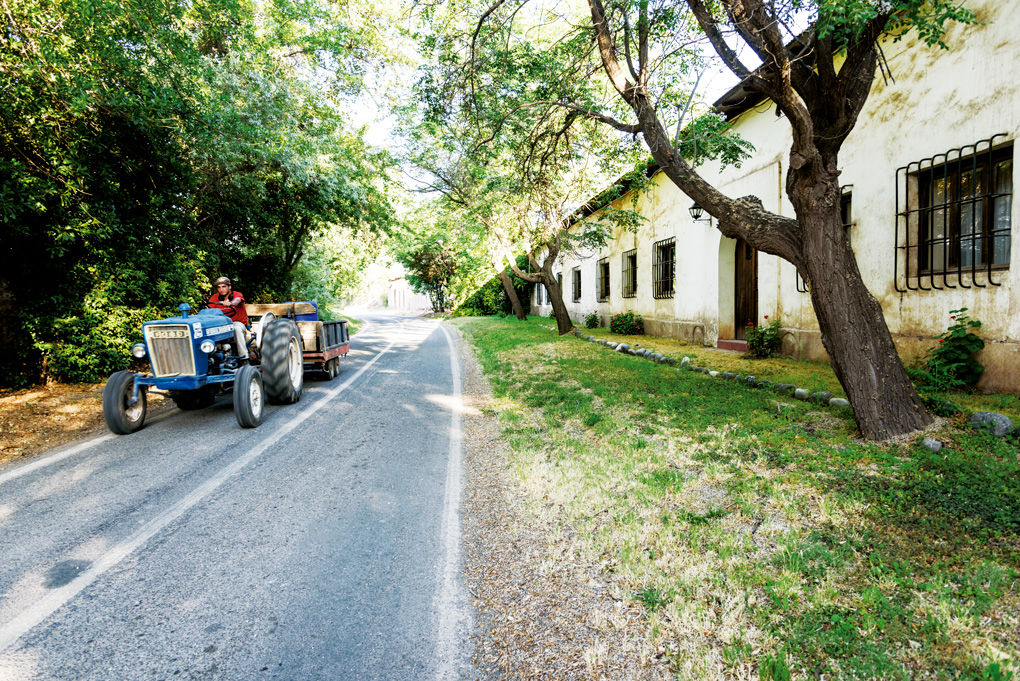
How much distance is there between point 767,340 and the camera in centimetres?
905

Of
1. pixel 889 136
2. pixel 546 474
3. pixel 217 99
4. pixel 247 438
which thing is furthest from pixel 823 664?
pixel 217 99

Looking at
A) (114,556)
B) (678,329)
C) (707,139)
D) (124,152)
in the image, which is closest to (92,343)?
(124,152)

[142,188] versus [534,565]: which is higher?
[142,188]

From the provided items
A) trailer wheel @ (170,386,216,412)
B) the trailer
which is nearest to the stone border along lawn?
the trailer

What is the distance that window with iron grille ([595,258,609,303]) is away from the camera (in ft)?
63.0

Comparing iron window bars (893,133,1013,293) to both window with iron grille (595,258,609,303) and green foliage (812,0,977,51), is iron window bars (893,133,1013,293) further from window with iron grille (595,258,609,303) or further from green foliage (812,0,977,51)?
window with iron grille (595,258,609,303)

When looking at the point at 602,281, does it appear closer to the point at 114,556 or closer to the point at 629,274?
the point at 629,274

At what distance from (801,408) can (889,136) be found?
13.4ft

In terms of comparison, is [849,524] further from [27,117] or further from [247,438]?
[27,117]

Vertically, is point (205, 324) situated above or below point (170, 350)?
above

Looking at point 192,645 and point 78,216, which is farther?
point 78,216

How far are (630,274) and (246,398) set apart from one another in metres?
13.3

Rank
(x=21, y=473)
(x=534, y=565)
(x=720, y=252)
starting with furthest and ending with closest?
1. (x=720, y=252)
2. (x=21, y=473)
3. (x=534, y=565)

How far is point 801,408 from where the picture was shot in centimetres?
555
